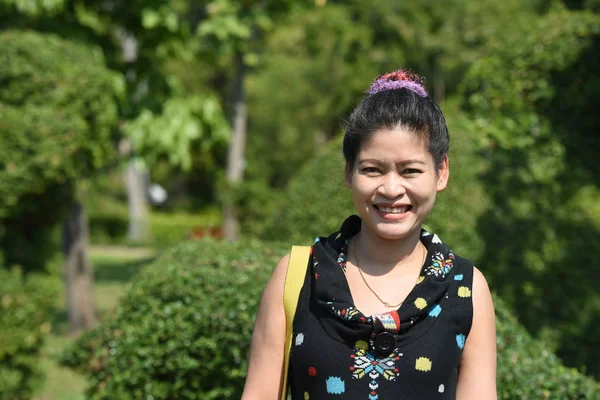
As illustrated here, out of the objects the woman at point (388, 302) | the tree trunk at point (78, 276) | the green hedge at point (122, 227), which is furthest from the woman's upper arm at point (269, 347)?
the green hedge at point (122, 227)

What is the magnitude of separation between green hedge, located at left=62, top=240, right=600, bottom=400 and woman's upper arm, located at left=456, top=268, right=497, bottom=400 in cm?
153

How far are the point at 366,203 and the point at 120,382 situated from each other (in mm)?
2368

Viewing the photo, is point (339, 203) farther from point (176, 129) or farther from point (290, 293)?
point (290, 293)

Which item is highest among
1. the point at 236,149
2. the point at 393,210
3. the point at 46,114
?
the point at 236,149

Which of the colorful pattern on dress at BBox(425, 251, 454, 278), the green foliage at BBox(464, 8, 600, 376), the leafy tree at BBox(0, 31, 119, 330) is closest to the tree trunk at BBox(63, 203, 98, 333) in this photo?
the leafy tree at BBox(0, 31, 119, 330)

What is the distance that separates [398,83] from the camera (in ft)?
8.07

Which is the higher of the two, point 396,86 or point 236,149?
point 236,149

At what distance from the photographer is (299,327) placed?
2.37m

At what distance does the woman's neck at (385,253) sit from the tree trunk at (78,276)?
1019 centimetres

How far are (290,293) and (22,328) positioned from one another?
487cm

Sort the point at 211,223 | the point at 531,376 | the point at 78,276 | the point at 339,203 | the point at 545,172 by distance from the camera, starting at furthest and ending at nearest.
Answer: the point at 78,276 < the point at 211,223 < the point at 545,172 < the point at 339,203 < the point at 531,376

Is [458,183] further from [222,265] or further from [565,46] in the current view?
[222,265]

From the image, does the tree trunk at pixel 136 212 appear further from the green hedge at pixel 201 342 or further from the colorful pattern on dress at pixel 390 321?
the colorful pattern on dress at pixel 390 321

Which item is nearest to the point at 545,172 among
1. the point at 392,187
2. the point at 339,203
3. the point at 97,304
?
the point at 339,203
